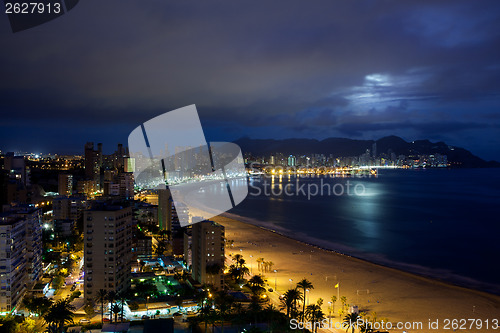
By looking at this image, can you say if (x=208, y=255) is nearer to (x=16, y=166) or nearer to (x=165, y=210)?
(x=165, y=210)

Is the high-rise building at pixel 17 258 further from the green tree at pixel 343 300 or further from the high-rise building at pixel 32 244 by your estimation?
the green tree at pixel 343 300

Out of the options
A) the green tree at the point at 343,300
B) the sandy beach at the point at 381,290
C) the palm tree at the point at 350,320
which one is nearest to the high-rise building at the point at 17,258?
the sandy beach at the point at 381,290

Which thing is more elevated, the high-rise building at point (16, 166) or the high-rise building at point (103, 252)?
the high-rise building at point (16, 166)

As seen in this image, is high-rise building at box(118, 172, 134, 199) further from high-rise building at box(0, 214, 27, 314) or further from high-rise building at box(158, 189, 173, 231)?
high-rise building at box(0, 214, 27, 314)

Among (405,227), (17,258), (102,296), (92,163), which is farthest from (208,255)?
(92,163)

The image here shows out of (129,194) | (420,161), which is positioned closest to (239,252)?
(129,194)

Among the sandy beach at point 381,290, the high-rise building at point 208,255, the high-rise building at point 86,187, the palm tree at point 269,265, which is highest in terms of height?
the high-rise building at point 86,187

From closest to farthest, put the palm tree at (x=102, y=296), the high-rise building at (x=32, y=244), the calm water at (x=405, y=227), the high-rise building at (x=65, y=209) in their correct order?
the palm tree at (x=102, y=296)
the high-rise building at (x=32, y=244)
the calm water at (x=405, y=227)
the high-rise building at (x=65, y=209)
